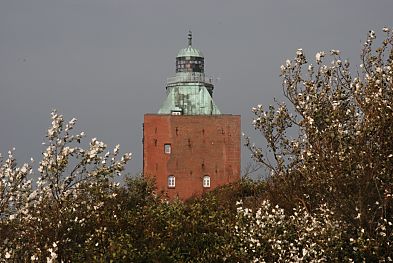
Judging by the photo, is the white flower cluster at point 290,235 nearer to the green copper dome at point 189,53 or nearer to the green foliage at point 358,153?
the green foliage at point 358,153

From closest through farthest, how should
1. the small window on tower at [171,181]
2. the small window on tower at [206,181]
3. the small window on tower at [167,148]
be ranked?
the small window on tower at [171,181] → the small window on tower at [206,181] → the small window on tower at [167,148]

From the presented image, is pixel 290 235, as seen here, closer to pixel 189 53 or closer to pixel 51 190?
pixel 51 190

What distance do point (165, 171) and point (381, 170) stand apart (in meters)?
61.5

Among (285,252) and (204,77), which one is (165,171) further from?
(285,252)

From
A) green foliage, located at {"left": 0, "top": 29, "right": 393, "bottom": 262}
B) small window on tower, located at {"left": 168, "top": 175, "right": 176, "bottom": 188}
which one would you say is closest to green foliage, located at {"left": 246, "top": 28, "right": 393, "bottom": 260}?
green foliage, located at {"left": 0, "top": 29, "right": 393, "bottom": 262}

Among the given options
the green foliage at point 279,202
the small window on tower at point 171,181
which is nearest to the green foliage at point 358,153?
the green foliage at point 279,202

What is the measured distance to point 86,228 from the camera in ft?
65.4

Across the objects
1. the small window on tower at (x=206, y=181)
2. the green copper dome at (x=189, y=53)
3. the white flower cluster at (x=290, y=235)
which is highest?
the green copper dome at (x=189, y=53)

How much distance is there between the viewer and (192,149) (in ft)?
248

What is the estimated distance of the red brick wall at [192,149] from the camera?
74.8 meters

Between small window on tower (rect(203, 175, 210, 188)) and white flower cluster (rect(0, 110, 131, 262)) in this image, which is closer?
white flower cluster (rect(0, 110, 131, 262))

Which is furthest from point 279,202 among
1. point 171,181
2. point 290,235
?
point 171,181

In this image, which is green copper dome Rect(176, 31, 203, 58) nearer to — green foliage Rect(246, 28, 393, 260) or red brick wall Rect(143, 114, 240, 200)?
red brick wall Rect(143, 114, 240, 200)

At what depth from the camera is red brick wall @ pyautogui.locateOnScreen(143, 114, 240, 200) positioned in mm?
74812
